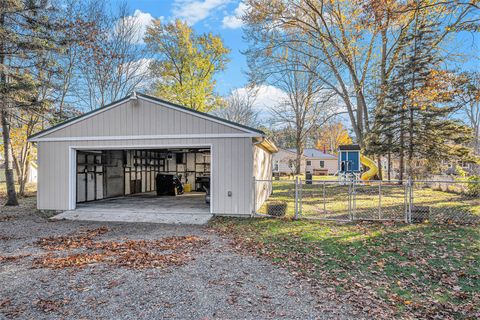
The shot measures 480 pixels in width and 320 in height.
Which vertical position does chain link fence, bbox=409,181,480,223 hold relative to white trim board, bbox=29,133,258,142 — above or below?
below

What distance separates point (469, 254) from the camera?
5902 millimetres

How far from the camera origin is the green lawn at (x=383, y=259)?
3.97m

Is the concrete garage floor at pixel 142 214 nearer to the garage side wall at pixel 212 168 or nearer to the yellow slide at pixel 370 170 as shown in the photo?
the garage side wall at pixel 212 168

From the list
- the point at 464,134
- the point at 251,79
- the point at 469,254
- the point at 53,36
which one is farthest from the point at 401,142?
the point at 53,36

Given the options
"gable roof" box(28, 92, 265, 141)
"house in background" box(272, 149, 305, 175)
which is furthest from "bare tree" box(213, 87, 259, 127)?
"gable roof" box(28, 92, 265, 141)

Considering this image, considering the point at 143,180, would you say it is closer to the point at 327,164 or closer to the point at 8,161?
the point at 8,161

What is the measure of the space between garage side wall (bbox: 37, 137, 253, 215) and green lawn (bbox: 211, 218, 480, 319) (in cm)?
93

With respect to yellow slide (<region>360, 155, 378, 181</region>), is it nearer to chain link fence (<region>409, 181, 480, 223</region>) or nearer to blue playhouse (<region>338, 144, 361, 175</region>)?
blue playhouse (<region>338, 144, 361, 175</region>)

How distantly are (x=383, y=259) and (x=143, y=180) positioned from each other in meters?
14.5

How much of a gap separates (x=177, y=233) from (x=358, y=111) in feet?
62.8

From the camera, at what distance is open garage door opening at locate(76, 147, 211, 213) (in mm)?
12086

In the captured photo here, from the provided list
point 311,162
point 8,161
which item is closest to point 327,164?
point 311,162

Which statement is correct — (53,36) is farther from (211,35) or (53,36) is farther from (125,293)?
(211,35)

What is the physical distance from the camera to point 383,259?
5.67 meters
